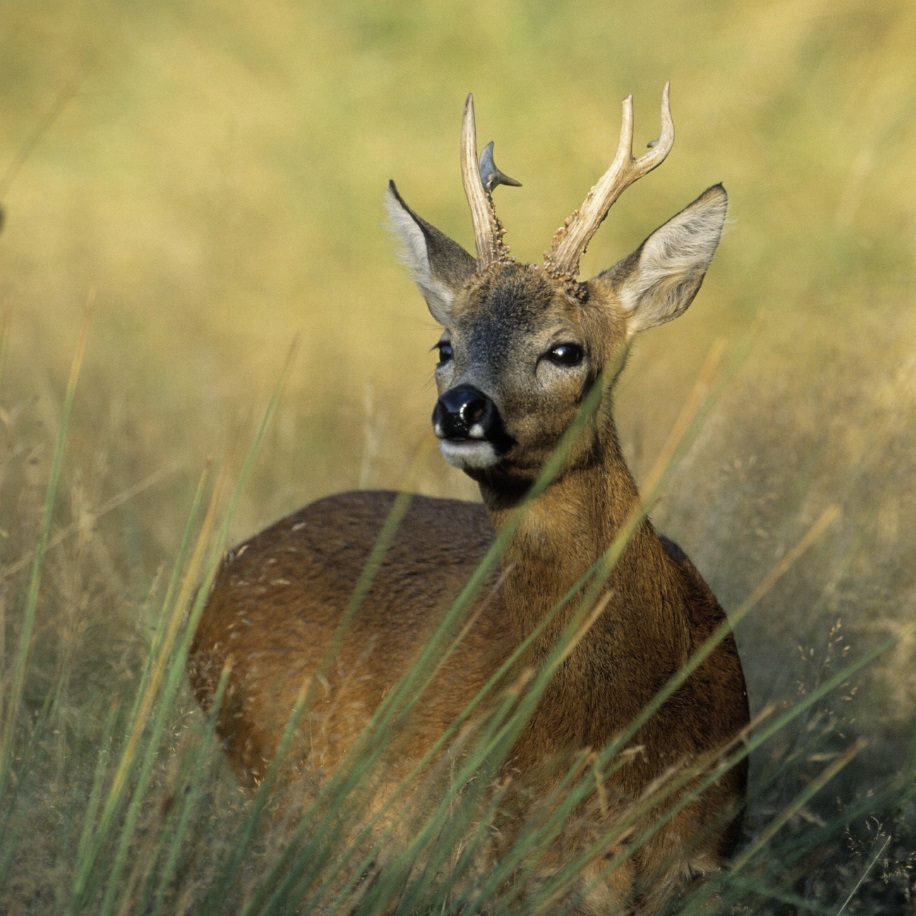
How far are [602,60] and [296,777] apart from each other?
876cm

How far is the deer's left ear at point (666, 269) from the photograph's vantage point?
4676 millimetres

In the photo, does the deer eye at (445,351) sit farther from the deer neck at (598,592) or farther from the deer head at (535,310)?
the deer neck at (598,592)

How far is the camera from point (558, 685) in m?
4.22

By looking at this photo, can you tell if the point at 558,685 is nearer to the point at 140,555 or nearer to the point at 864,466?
the point at 864,466

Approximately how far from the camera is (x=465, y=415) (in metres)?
3.98

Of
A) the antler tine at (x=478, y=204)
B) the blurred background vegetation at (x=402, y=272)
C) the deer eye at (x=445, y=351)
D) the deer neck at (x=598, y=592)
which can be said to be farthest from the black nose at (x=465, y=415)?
the blurred background vegetation at (x=402, y=272)

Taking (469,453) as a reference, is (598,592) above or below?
below

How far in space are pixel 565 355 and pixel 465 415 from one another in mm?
502

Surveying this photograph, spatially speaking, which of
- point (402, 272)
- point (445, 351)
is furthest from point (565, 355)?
point (402, 272)

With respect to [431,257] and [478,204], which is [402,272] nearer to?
[431,257]

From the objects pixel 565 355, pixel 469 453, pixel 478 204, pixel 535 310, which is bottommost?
pixel 469 453

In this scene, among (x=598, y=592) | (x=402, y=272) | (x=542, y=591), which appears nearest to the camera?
(x=598, y=592)

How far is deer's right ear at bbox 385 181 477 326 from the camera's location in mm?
4898

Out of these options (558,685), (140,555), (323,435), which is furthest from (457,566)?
(323,435)
